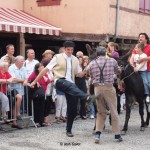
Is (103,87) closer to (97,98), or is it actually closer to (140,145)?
(97,98)

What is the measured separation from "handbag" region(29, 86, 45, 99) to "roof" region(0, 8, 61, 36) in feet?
11.4

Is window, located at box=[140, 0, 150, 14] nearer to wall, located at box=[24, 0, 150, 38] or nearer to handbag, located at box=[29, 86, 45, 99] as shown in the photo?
wall, located at box=[24, 0, 150, 38]

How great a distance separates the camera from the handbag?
33.9 feet

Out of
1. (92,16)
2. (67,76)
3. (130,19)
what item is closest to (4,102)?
(67,76)

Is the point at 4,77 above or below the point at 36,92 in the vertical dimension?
above

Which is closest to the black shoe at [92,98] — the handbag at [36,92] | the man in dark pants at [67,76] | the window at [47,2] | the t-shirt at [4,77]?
the man in dark pants at [67,76]

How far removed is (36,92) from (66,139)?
71.6 inches

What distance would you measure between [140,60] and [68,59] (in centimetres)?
187

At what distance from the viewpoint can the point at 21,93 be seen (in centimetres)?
1037

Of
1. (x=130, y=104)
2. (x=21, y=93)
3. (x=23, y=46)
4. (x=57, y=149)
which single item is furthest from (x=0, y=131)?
(x=23, y=46)

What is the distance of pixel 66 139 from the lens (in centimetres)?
895

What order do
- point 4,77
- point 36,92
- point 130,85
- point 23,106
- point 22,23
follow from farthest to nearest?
point 22,23 < point 23,106 < point 36,92 < point 4,77 < point 130,85

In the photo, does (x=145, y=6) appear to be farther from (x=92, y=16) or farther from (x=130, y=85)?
(x=130, y=85)

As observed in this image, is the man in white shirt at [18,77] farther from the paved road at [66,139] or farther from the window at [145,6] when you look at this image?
the window at [145,6]
